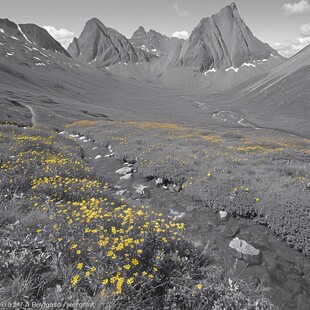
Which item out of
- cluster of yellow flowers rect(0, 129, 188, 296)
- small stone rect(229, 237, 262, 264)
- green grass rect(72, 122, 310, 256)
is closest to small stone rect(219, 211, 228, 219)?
green grass rect(72, 122, 310, 256)

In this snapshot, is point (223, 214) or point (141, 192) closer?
point (223, 214)

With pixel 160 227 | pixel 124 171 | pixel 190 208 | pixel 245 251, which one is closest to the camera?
pixel 160 227

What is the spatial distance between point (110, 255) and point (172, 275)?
1.43 metres

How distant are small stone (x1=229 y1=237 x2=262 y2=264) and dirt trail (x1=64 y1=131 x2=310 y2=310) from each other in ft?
0.58

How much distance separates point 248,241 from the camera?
8086 mm

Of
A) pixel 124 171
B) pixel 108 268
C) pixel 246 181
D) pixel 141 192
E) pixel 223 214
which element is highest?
pixel 108 268

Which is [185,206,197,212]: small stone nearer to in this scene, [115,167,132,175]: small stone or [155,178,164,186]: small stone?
[155,178,164,186]: small stone

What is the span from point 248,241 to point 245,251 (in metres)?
0.81

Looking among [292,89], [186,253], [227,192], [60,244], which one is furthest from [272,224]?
[292,89]

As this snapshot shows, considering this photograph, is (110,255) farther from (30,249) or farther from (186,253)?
(186,253)

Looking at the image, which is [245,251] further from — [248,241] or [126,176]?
[126,176]

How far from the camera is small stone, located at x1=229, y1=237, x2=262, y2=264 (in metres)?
7.17

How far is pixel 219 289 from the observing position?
4539 mm

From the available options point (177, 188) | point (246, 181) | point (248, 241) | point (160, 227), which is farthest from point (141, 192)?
point (160, 227)
